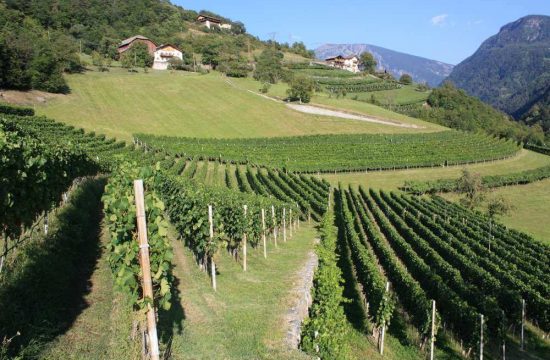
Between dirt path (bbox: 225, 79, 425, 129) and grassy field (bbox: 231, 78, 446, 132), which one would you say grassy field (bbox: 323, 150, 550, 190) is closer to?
grassy field (bbox: 231, 78, 446, 132)

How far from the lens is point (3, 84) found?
6869cm

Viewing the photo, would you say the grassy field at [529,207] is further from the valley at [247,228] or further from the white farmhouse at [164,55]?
the white farmhouse at [164,55]

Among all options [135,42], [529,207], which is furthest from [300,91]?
[529,207]

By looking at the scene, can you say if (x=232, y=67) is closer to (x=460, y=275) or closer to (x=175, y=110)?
(x=175, y=110)

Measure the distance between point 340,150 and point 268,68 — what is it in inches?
2814

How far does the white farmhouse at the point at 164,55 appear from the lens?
127m

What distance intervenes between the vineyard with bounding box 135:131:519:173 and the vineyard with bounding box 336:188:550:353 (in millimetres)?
27280

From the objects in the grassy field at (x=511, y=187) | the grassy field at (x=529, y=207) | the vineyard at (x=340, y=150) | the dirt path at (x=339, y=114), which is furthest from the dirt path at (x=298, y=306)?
the dirt path at (x=339, y=114)

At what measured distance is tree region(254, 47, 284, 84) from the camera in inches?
4965

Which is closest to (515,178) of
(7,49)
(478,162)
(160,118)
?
(478,162)

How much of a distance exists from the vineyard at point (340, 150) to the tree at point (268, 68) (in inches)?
1995

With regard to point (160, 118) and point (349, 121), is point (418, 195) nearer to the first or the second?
point (349, 121)

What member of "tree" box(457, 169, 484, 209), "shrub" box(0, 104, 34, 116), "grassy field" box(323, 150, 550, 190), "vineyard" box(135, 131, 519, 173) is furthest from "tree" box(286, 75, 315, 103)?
"shrub" box(0, 104, 34, 116)

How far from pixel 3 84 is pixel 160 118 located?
24350mm
